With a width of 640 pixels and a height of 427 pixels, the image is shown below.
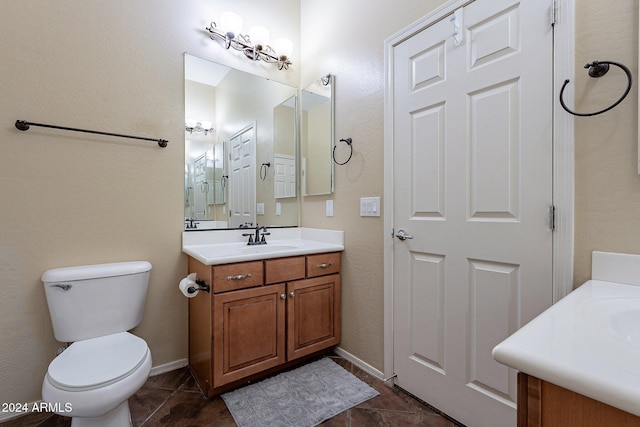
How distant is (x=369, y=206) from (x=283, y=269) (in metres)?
0.67

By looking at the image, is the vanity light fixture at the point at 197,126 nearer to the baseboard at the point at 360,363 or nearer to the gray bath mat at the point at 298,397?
the gray bath mat at the point at 298,397

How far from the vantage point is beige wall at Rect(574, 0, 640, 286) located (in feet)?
3.33

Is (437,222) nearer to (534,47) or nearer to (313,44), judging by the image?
(534,47)

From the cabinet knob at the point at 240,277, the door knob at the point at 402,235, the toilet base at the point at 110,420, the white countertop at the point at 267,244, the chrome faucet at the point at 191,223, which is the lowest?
the toilet base at the point at 110,420

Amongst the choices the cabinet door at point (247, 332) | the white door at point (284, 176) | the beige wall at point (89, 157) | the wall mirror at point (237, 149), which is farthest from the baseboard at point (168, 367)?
the white door at point (284, 176)

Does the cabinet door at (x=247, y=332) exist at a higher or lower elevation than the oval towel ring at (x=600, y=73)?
lower

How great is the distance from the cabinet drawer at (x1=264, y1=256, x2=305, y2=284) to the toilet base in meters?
0.87

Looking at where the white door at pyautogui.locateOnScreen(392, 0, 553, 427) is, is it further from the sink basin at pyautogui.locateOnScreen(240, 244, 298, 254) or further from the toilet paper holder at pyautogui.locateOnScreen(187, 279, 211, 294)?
the toilet paper holder at pyautogui.locateOnScreen(187, 279, 211, 294)

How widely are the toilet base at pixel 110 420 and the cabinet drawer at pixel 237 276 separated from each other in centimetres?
63

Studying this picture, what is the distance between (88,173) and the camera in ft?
5.69

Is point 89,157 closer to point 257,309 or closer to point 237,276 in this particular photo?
point 237,276

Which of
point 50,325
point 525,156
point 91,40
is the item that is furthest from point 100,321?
point 525,156

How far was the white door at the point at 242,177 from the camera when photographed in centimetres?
230

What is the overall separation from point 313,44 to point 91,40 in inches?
59.0
